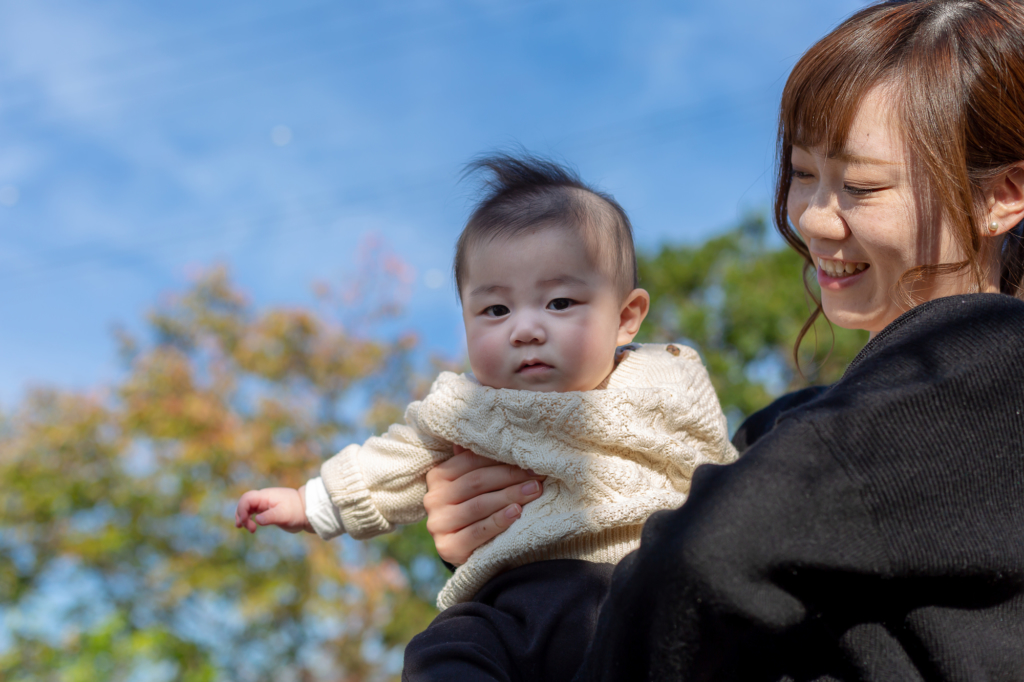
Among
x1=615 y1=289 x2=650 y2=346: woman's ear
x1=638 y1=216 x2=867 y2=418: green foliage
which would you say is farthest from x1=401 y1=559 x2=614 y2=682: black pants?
x1=638 y1=216 x2=867 y2=418: green foliage

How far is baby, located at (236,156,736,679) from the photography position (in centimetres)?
158

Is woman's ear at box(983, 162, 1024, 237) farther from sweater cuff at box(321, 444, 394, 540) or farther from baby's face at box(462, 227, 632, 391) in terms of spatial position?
sweater cuff at box(321, 444, 394, 540)

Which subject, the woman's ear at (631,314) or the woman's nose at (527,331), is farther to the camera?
the woman's ear at (631,314)

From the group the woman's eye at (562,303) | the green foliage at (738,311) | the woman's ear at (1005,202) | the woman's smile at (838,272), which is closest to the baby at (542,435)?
the woman's eye at (562,303)

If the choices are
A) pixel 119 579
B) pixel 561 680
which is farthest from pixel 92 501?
pixel 561 680

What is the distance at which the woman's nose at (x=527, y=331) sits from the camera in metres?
1.83

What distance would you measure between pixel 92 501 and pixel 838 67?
28.1 ft

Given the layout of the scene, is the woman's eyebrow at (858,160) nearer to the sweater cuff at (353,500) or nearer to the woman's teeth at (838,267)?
the woman's teeth at (838,267)

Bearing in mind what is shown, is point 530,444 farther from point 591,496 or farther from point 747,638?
point 747,638

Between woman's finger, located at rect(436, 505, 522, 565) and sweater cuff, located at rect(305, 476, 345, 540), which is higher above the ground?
sweater cuff, located at rect(305, 476, 345, 540)

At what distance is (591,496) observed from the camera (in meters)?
1.67

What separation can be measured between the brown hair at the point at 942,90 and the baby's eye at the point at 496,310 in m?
0.75

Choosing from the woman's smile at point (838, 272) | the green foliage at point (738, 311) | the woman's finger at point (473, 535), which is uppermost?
the green foliage at point (738, 311)

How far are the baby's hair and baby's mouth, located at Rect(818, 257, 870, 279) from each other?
516 mm
